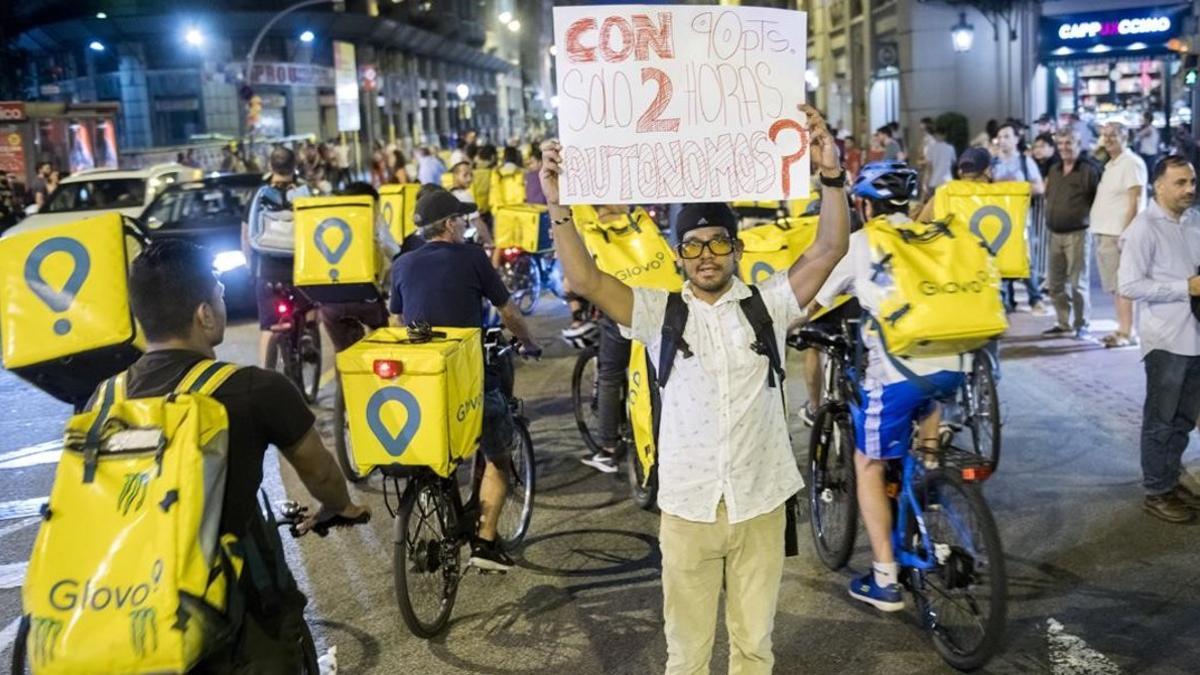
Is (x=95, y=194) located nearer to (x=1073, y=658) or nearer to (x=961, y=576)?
(x=961, y=576)

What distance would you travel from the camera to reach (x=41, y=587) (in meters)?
2.69

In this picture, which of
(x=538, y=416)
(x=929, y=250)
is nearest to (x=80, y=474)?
(x=929, y=250)

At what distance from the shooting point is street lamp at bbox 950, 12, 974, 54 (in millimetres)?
25688

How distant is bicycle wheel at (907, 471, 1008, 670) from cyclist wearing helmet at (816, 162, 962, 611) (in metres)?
0.18

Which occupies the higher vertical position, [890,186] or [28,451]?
[890,186]

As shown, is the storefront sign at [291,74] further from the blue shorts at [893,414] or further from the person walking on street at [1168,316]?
the blue shorts at [893,414]

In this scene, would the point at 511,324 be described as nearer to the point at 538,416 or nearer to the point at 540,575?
the point at 540,575

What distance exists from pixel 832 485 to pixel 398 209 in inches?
251

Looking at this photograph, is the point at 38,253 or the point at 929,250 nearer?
the point at 38,253

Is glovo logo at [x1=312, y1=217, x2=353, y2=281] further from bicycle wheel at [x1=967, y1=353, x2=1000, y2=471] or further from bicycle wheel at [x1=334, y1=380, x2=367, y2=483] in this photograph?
bicycle wheel at [x1=967, y1=353, x2=1000, y2=471]

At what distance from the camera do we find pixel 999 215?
8.73m

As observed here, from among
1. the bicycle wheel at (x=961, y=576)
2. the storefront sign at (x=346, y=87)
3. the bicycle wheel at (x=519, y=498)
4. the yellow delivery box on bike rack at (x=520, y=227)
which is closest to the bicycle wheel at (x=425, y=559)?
the bicycle wheel at (x=519, y=498)

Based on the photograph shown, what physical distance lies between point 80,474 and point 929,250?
11.0 feet

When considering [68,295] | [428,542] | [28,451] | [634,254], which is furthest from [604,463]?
[28,451]
